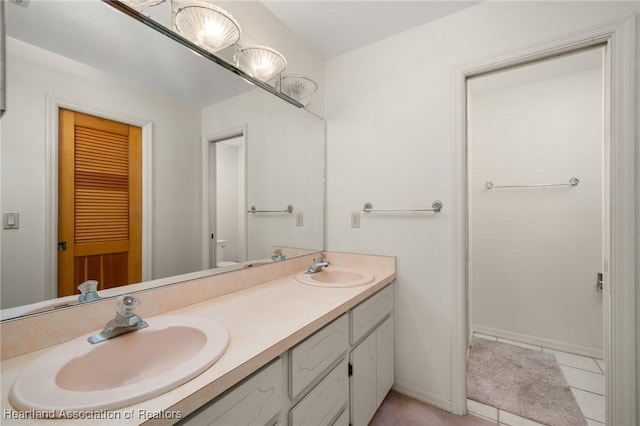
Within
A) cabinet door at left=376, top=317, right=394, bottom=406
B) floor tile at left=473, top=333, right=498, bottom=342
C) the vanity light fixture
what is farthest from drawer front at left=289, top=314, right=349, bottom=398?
floor tile at left=473, top=333, right=498, bottom=342

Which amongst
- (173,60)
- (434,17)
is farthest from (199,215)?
(434,17)

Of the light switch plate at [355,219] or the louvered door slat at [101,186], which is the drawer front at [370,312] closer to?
the light switch plate at [355,219]

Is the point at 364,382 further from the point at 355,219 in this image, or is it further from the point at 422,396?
the point at 355,219

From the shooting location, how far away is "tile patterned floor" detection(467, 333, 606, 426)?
152cm

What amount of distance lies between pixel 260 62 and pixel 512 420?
252 centimetres

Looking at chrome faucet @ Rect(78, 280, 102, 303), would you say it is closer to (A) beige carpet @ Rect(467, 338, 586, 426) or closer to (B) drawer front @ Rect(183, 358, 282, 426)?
(B) drawer front @ Rect(183, 358, 282, 426)

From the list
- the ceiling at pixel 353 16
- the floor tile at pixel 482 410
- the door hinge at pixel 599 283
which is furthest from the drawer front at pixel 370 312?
the door hinge at pixel 599 283

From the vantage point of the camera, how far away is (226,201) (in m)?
1.39

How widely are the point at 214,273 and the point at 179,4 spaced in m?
1.19

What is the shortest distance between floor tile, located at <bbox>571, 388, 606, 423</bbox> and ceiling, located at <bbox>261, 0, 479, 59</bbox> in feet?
8.29

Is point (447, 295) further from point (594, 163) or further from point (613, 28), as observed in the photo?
point (594, 163)

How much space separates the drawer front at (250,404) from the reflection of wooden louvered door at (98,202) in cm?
62

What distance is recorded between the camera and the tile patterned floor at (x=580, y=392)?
1523 millimetres

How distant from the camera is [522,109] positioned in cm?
250
